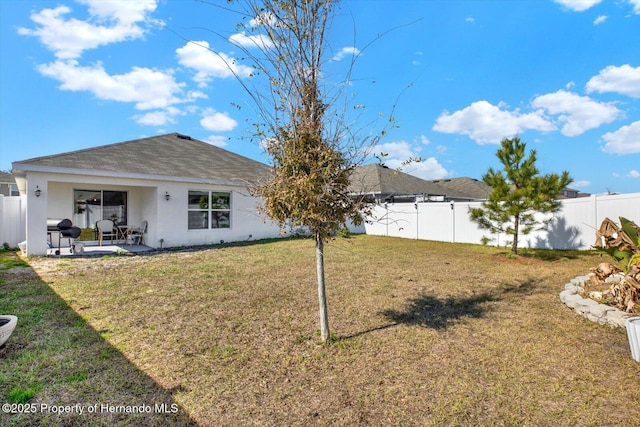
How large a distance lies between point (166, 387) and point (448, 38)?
1029 cm

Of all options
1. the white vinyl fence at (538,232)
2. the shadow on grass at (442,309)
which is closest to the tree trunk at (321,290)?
the shadow on grass at (442,309)

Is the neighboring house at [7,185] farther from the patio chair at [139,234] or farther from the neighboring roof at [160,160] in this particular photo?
the patio chair at [139,234]

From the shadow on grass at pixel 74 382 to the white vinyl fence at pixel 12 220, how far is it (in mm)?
11134

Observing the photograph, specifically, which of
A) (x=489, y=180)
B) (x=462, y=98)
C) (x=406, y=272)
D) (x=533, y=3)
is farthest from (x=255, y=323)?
(x=462, y=98)

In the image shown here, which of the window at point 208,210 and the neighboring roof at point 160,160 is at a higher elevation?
the neighboring roof at point 160,160

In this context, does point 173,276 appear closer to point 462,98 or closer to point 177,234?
point 177,234

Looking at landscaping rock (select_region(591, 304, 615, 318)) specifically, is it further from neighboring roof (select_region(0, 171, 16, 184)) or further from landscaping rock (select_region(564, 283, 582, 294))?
neighboring roof (select_region(0, 171, 16, 184))

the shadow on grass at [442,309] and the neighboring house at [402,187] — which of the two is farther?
the neighboring house at [402,187]

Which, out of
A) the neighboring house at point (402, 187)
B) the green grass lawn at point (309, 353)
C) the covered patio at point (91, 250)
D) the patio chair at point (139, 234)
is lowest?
the green grass lawn at point (309, 353)

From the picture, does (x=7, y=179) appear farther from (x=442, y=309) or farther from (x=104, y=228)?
(x=442, y=309)

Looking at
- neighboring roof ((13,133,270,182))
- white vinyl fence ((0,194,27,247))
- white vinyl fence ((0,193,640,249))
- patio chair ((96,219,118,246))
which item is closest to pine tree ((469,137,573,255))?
white vinyl fence ((0,193,640,249))

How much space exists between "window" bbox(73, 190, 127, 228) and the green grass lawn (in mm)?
5711

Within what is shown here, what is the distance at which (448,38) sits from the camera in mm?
8969

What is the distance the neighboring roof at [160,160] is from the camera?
10599mm
